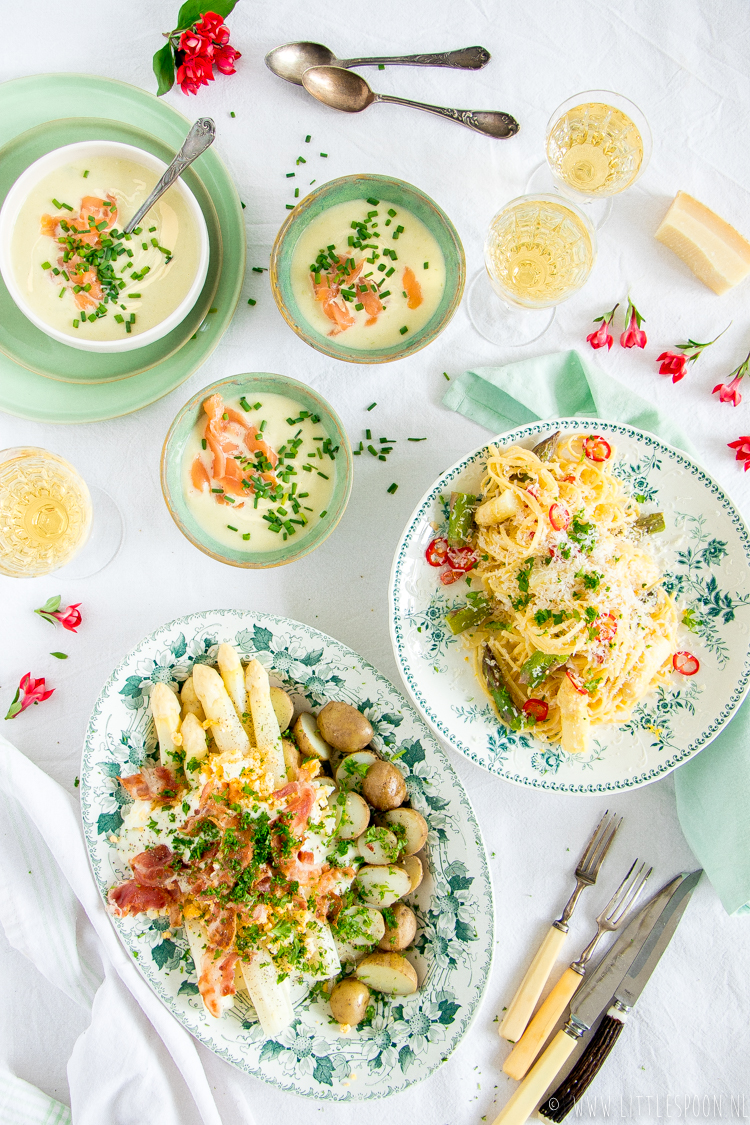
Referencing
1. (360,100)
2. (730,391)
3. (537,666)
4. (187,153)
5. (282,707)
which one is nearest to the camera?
(187,153)

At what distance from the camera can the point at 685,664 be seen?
264 cm

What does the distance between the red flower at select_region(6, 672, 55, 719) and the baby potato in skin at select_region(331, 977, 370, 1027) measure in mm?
1669

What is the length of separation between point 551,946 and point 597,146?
3309 mm

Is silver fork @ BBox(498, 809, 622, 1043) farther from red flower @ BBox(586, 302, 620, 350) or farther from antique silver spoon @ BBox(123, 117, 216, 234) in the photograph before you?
antique silver spoon @ BBox(123, 117, 216, 234)

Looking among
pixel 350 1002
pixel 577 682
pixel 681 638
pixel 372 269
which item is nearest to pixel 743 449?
pixel 681 638

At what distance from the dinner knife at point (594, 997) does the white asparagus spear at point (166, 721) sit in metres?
1.95

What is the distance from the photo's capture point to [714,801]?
9.09 ft

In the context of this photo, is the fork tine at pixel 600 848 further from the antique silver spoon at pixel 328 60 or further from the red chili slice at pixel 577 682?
the antique silver spoon at pixel 328 60

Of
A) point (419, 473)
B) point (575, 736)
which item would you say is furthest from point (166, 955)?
point (419, 473)

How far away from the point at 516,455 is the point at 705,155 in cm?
166

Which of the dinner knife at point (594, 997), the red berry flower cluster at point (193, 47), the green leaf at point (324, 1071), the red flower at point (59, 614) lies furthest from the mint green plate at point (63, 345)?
the dinner knife at point (594, 997)

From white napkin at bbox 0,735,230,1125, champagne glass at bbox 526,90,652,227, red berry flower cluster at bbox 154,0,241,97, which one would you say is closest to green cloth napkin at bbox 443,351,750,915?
champagne glass at bbox 526,90,652,227

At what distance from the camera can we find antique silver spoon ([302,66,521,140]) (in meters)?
2.71

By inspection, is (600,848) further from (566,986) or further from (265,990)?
(265,990)
